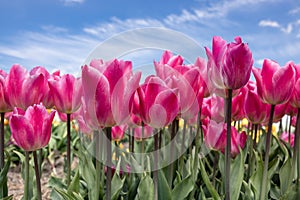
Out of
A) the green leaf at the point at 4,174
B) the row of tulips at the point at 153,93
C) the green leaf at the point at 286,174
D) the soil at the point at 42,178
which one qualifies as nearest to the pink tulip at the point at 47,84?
the row of tulips at the point at 153,93

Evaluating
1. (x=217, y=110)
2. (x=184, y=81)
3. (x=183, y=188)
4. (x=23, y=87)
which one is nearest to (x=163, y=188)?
(x=183, y=188)

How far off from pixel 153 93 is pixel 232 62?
1.01 ft

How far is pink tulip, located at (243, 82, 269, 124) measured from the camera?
1.87m

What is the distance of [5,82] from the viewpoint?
5.90 feet

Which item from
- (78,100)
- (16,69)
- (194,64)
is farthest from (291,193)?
(16,69)

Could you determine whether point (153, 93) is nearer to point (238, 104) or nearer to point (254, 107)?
point (254, 107)

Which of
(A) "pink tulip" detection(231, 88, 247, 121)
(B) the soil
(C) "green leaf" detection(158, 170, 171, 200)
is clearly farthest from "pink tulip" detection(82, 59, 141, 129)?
(B) the soil

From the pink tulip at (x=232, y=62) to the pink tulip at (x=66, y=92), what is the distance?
619 millimetres

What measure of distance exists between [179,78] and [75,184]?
839 mm

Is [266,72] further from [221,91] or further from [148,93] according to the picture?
[148,93]

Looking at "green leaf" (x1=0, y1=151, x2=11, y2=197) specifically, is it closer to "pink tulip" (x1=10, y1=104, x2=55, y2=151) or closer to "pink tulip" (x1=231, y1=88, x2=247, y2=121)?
"pink tulip" (x1=10, y1=104, x2=55, y2=151)

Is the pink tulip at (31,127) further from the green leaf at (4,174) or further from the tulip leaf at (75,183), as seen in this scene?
the tulip leaf at (75,183)

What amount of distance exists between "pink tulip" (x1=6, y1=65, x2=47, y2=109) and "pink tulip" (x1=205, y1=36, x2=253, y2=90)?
77 centimetres

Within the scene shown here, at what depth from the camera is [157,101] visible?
1339 millimetres
